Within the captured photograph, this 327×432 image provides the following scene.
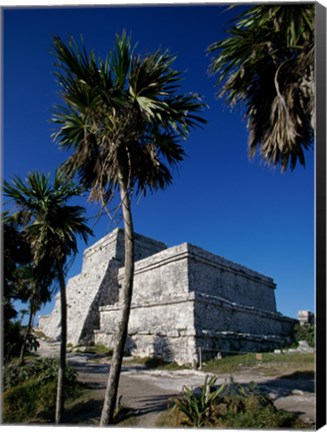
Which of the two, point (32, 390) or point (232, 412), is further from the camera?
point (32, 390)

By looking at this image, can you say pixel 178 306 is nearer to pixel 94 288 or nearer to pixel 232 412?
pixel 94 288

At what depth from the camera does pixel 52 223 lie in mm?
7203

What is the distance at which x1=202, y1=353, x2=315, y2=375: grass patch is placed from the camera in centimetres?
974

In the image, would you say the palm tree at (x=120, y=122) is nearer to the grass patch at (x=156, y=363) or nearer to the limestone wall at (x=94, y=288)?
the grass patch at (x=156, y=363)

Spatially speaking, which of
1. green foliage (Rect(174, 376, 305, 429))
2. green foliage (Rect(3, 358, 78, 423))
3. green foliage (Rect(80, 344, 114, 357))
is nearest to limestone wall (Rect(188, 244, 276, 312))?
green foliage (Rect(80, 344, 114, 357))

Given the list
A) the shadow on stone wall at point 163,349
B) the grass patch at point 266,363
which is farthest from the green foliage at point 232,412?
the shadow on stone wall at point 163,349

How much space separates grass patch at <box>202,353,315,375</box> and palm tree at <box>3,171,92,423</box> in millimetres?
5522

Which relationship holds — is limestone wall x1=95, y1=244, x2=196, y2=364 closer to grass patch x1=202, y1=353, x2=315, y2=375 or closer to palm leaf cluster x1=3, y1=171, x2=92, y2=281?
grass patch x1=202, y1=353, x2=315, y2=375

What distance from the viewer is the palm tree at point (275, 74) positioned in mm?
3996

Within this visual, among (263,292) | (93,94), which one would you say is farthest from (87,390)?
(263,292)

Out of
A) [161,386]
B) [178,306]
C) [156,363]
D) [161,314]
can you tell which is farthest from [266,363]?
[161,314]

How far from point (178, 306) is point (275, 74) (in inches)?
394

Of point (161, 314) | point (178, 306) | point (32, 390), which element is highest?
point (178, 306)

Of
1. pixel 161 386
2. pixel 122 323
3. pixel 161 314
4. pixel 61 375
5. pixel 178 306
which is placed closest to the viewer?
pixel 122 323
